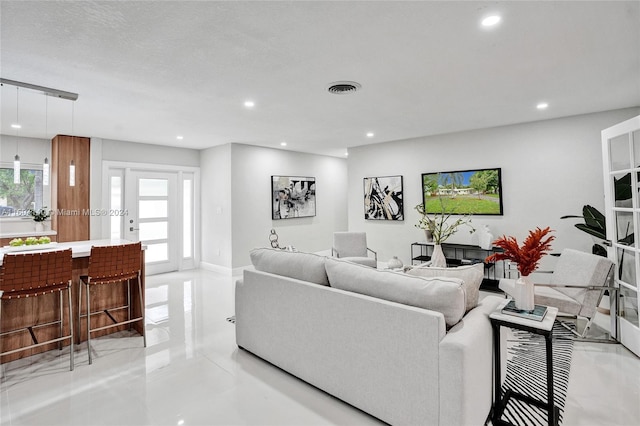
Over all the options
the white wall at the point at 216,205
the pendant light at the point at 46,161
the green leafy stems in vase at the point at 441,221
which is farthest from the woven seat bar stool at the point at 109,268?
the green leafy stems in vase at the point at 441,221

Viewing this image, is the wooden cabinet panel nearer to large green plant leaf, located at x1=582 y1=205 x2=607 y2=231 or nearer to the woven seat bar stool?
the woven seat bar stool

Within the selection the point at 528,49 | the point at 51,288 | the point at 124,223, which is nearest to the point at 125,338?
the point at 51,288

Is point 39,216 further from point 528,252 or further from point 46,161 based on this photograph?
point 528,252

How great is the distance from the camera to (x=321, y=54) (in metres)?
2.45

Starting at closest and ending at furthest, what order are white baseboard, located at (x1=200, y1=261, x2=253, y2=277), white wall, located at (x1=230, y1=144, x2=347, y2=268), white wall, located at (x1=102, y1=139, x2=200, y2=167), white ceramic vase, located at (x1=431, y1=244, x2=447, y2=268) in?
1. white ceramic vase, located at (x1=431, y1=244, x2=447, y2=268)
2. white wall, located at (x1=102, y1=139, x2=200, y2=167)
3. white baseboard, located at (x1=200, y1=261, x2=253, y2=277)
4. white wall, located at (x1=230, y1=144, x2=347, y2=268)

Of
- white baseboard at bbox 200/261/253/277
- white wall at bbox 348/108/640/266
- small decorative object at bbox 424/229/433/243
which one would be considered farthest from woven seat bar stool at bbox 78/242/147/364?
white wall at bbox 348/108/640/266

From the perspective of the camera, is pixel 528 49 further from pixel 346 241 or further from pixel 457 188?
pixel 346 241

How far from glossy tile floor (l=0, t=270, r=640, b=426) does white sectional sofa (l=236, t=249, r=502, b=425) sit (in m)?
0.21

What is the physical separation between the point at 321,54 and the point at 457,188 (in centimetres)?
367

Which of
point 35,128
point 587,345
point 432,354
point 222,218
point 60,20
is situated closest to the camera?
point 432,354

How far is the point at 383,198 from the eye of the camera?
6.08 m

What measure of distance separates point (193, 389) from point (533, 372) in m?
2.63

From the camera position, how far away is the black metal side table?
1743 millimetres

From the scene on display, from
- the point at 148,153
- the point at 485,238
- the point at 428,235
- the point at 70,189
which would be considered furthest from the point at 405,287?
the point at 148,153
